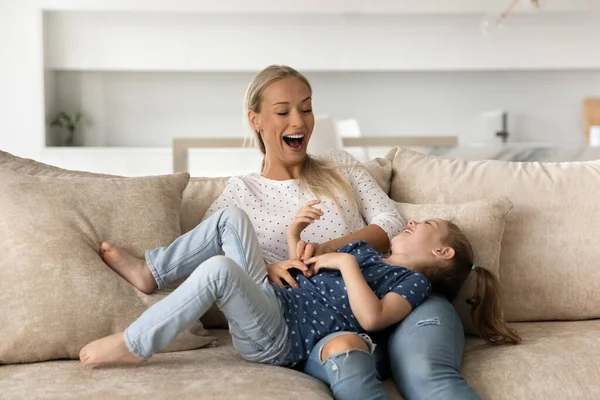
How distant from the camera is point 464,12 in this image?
6.08 m

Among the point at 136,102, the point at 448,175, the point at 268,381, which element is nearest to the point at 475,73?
the point at 136,102

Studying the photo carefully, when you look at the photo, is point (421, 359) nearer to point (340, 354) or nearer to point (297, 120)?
point (340, 354)

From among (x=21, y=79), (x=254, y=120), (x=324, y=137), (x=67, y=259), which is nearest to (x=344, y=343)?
(x=67, y=259)

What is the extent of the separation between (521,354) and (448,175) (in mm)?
691

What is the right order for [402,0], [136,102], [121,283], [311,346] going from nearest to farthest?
[311,346], [121,283], [402,0], [136,102]

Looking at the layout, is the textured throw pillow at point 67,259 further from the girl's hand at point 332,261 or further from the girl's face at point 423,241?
the girl's face at point 423,241

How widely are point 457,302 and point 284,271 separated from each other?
0.48 meters

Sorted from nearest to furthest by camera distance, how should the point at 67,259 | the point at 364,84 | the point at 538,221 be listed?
the point at 67,259 → the point at 538,221 → the point at 364,84

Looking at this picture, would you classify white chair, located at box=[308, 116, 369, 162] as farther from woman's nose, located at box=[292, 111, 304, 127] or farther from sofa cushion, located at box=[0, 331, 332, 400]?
sofa cushion, located at box=[0, 331, 332, 400]

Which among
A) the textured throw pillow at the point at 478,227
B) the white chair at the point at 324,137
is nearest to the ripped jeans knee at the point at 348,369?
the textured throw pillow at the point at 478,227

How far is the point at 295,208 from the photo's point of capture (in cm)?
243

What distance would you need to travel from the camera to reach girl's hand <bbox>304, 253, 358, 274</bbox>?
200 cm

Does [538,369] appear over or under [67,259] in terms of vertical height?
under

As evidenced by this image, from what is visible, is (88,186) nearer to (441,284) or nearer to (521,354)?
(441,284)
